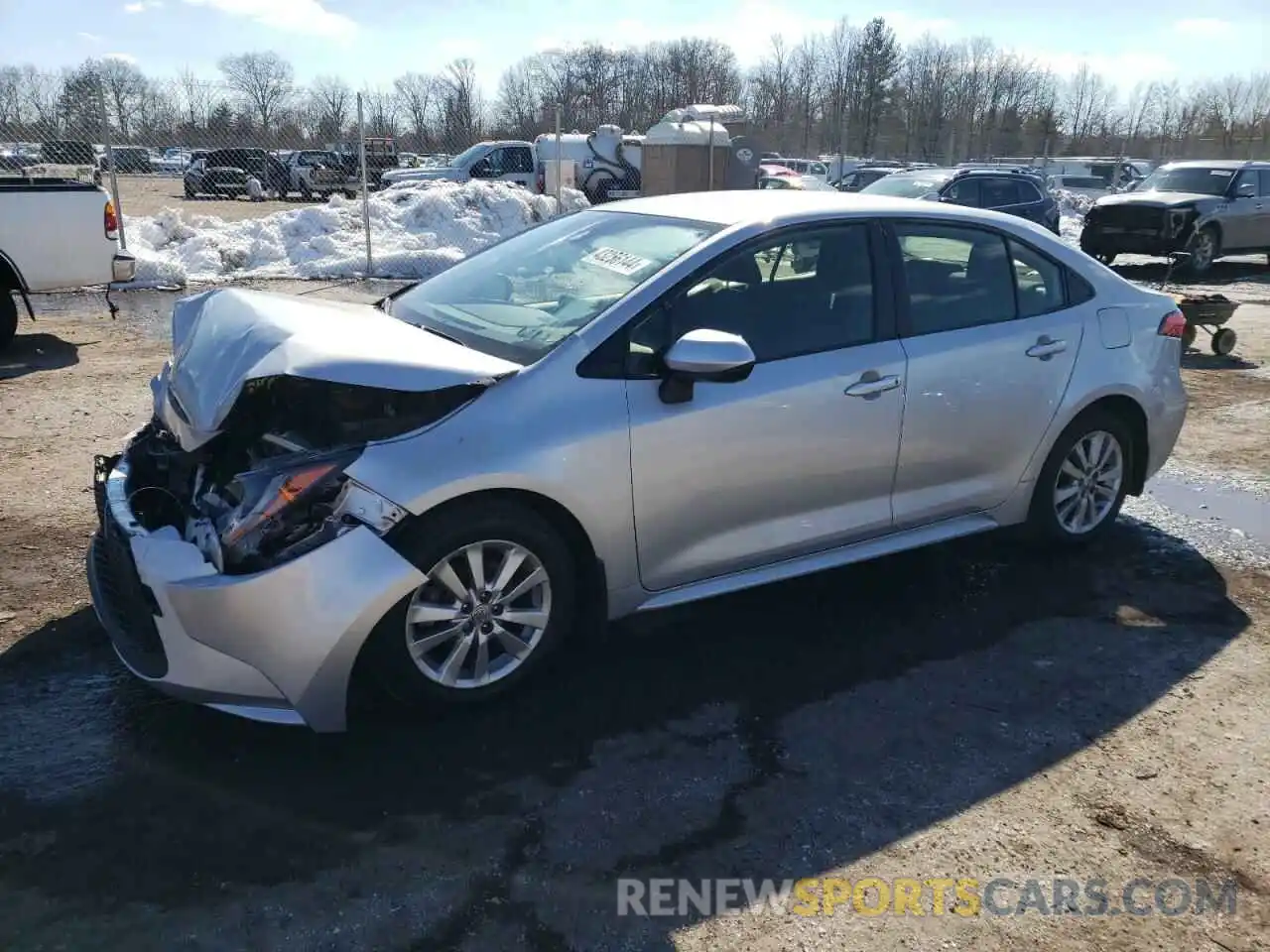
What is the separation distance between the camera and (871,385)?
4.02m

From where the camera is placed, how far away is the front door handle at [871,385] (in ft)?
13.0

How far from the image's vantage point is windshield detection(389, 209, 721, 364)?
373 centimetres

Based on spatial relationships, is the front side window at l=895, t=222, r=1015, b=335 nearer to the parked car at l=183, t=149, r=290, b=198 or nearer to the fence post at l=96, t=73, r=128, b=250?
the fence post at l=96, t=73, r=128, b=250

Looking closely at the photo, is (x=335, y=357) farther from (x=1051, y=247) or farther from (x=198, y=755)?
(x=1051, y=247)

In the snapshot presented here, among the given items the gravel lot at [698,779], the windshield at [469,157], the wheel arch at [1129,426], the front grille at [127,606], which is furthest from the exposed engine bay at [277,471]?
the windshield at [469,157]

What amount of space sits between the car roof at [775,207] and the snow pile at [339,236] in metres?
10.1

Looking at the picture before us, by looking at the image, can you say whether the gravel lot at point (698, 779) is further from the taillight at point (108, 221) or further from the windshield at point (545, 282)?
the taillight at point (108, 221)

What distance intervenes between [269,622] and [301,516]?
0.33 metres

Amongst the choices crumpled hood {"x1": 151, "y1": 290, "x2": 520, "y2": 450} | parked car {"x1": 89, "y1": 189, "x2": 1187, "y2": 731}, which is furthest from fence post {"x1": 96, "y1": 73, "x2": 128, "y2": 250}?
crumpled hood {"x1": 151, "y1": 290, "x2": 520, "y2": 450}

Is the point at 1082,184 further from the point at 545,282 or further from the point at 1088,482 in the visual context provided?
the point at 545,282

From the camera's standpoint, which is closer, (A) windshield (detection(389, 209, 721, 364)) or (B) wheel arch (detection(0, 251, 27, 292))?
(A) windshield (detection(389, 209, 721, 364))

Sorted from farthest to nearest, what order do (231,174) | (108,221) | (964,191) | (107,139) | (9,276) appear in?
(231,174) → (964,191) → (107,139) → (108,221) → (9,276)

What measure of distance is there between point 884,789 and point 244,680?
1976 millimetres

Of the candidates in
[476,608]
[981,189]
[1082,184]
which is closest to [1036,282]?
[476,608]
